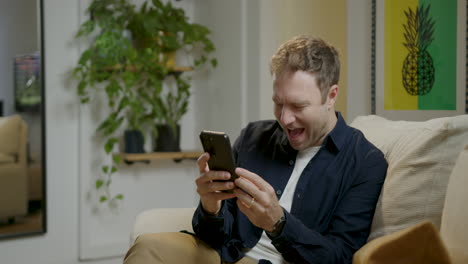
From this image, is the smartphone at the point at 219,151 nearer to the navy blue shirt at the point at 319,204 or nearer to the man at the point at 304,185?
the man at the point at 304,185

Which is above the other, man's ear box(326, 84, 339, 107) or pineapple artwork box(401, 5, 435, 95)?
pineapple artwork box(401, 5, 435, 95)

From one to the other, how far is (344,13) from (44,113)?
1.73 m

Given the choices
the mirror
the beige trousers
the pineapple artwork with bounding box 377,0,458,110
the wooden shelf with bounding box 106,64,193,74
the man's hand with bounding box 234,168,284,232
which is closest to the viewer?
the man's hand with bounding box 234,168,284,232

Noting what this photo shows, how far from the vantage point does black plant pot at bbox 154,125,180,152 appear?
3086mm

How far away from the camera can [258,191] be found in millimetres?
1309

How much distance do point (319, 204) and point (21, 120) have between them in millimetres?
1936

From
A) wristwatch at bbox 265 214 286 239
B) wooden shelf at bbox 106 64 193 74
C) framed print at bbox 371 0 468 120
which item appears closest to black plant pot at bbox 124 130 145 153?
wooden shelf at bbox 106 64 193 74

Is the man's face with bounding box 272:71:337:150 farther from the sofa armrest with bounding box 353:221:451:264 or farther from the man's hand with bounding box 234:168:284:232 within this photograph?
the sofa armrest with bounding box 353:221:451:264

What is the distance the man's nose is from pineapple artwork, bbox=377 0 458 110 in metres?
0.71

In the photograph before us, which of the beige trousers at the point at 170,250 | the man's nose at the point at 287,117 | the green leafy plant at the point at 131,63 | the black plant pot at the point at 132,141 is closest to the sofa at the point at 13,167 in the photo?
the green leafy plant at the point at 131,63

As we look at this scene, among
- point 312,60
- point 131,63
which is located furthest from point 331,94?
point 131,63

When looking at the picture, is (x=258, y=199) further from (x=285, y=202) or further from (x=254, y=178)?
(x=285, y=202)

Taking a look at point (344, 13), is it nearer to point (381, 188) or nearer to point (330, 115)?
point (330, 115)

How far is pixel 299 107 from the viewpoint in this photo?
1.51 meters
